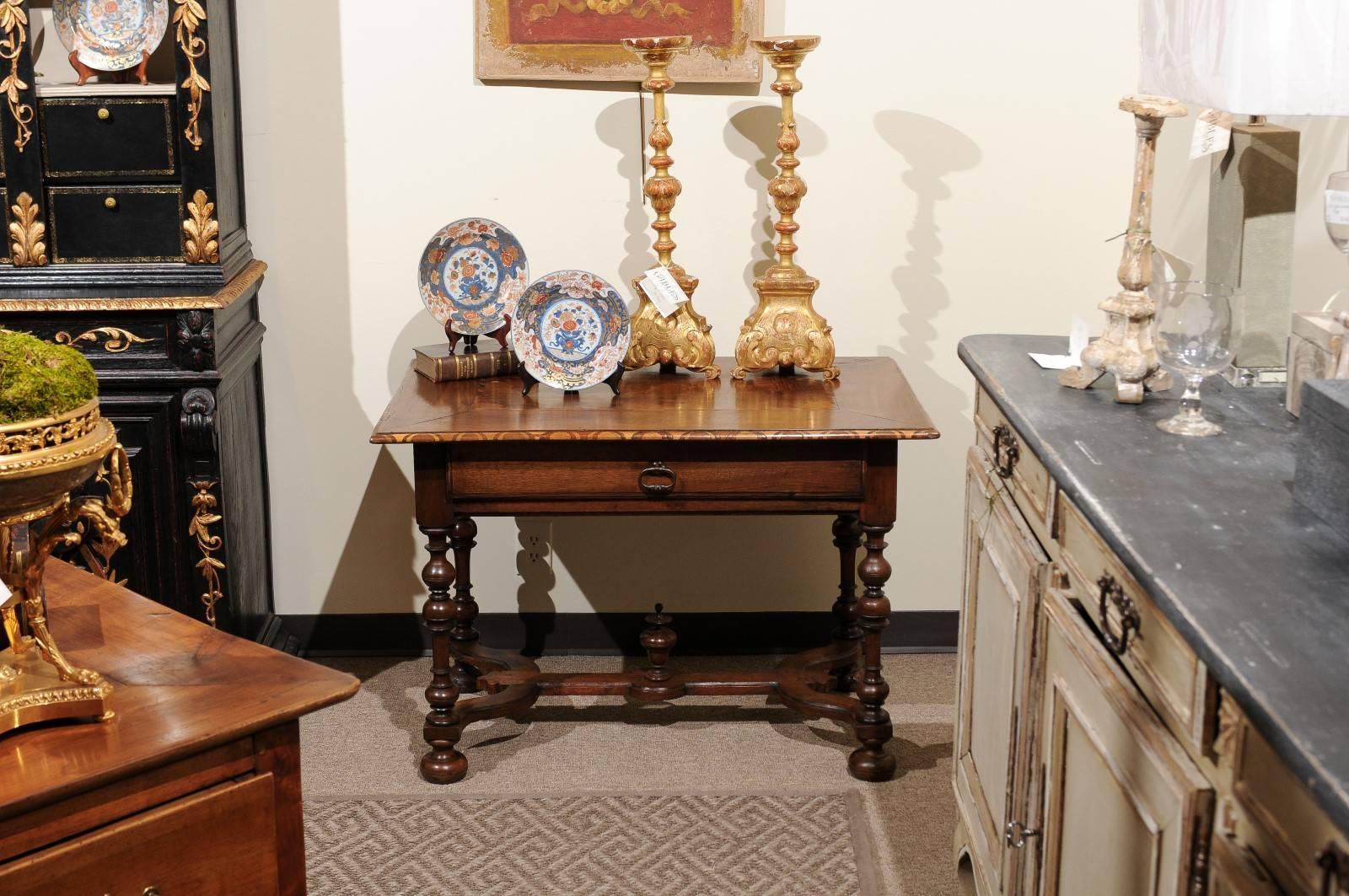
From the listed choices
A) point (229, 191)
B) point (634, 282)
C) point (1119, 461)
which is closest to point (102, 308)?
point (229, 191)

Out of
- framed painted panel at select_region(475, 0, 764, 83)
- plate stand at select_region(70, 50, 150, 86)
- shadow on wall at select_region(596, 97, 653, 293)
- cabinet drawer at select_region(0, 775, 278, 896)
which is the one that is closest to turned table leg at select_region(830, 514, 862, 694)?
shadow on wall at select_region(596, 97, 653, 293)

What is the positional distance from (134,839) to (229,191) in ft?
6.60

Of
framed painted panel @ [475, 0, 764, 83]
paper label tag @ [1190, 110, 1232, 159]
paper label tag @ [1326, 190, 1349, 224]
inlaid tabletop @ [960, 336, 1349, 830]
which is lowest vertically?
inlaid tabletop @ [960, 336, 1349, 830]

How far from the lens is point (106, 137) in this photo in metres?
3.04

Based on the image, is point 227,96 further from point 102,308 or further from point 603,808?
point 603,808

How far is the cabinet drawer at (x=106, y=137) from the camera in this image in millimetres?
3027

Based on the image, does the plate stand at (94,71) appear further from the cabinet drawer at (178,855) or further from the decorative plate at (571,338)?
the cabinet drawer at (178,855)

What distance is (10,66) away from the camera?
2.97 m

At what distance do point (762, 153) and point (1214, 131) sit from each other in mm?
1280

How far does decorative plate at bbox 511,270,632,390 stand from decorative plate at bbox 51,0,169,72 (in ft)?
3.27

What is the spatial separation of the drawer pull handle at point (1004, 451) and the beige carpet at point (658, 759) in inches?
33.6

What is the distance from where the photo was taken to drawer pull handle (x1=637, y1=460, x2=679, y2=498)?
2832 millimetres

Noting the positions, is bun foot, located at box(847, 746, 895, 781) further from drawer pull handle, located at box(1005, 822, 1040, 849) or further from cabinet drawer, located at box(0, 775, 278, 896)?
cabinet drawer, located at box(0, 775, 278, 896)

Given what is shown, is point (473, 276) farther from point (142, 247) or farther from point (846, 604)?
point (846, 604)
